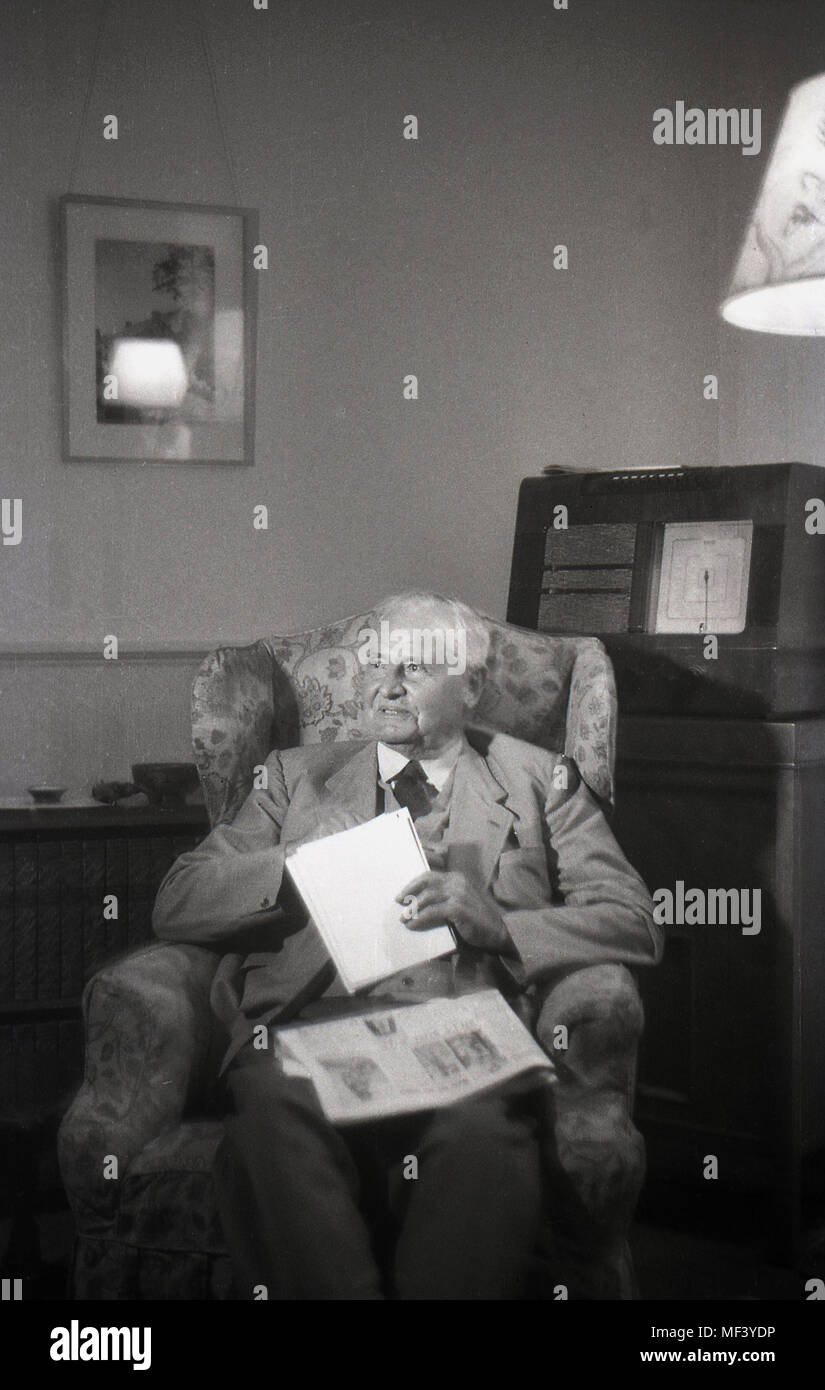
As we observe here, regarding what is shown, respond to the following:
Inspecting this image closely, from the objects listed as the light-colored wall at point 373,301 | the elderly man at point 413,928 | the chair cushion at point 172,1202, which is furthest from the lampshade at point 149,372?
the chair cushion at point 172,1202

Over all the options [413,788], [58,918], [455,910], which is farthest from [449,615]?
[58,918]

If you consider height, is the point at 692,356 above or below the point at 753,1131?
above

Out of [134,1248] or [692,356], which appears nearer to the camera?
[134,1248]

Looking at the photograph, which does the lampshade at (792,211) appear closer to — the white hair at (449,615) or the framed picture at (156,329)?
the white hair at (449,615)

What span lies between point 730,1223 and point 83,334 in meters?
1.67

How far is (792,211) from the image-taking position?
1.48 meters

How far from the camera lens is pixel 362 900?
1503 mm

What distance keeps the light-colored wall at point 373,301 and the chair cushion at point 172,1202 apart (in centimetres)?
71

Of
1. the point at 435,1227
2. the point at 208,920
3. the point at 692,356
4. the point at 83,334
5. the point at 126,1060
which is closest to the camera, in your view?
the point at 435,1227

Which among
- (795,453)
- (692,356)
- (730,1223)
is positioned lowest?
(730,1223)

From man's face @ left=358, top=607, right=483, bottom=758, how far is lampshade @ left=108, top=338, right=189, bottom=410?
0.62m

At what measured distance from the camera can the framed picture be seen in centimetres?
191
